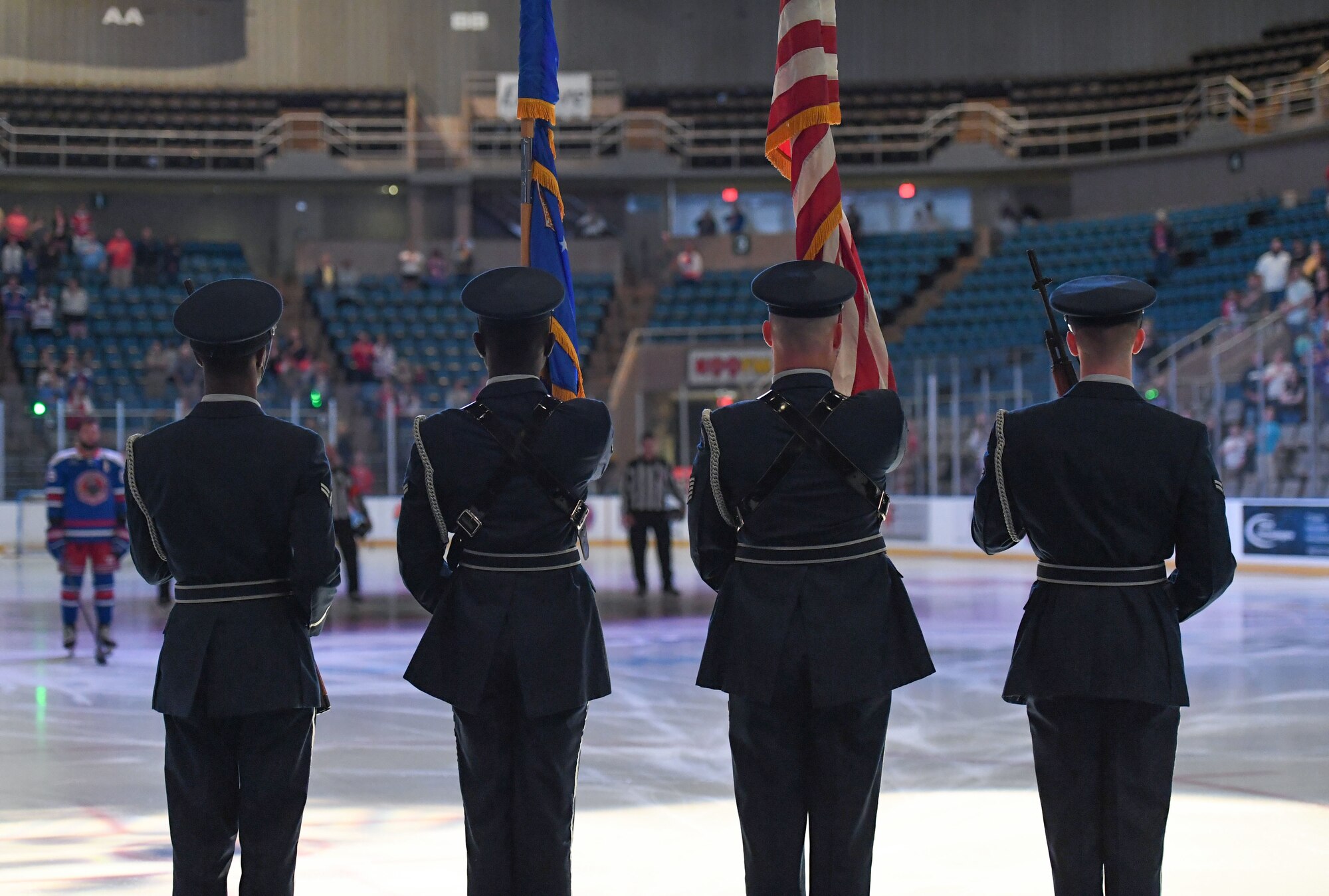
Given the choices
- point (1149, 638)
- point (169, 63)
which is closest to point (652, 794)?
point (1149, 638)

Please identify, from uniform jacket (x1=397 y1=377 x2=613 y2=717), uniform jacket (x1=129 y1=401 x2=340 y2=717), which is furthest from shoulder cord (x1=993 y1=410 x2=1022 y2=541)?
uniform jacket (x1=129 y1=401 x2=340 y2=717)

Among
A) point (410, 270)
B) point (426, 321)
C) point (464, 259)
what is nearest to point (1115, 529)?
point (426, 321)

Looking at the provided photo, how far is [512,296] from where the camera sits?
3.53 m

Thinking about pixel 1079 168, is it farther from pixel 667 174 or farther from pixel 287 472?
pixel 287 472

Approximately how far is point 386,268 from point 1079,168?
1433cm

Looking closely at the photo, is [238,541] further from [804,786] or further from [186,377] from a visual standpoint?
[186,377]

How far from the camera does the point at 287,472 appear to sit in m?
3.44

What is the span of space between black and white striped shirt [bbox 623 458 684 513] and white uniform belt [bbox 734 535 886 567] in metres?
10.9

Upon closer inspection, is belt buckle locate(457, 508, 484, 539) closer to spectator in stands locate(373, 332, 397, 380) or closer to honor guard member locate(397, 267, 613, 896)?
honor guard member locate(397, 267, 613, 896)

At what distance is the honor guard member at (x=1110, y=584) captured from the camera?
345cm

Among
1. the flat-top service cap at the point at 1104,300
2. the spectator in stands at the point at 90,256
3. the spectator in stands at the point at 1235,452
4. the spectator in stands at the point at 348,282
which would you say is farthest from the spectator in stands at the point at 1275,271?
the spectator in stands at the point at 90,256

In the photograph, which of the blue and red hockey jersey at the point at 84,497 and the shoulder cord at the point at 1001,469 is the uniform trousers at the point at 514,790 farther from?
the blue and red hockey jersey at the point at 84,497

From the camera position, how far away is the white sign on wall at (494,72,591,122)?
29875 mm

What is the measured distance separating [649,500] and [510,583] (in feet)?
35.9
